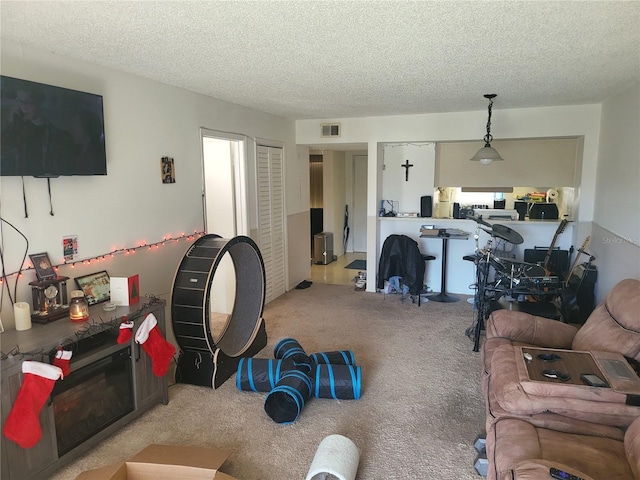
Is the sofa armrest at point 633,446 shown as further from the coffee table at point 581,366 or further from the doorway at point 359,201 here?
the doorway at point 359,201

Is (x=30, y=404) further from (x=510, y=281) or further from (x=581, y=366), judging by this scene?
(x=510, y=281)

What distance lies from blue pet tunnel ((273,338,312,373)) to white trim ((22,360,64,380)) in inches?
61.7

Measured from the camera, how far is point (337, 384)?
3145mm

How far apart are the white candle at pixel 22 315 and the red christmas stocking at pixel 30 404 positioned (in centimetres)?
40

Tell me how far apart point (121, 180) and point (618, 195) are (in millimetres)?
4278

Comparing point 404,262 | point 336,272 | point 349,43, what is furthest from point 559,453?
point 336,272

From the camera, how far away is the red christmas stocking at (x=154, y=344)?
2805mm

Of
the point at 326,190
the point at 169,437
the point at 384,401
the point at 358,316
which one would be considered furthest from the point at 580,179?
the point at 169,437

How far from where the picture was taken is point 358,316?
503 centimetres

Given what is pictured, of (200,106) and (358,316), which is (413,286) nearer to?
(358,316)

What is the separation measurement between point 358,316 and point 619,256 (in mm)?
2567

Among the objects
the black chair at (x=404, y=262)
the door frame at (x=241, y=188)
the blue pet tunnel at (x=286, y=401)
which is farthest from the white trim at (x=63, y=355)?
the black chair at (x=404, y=262)

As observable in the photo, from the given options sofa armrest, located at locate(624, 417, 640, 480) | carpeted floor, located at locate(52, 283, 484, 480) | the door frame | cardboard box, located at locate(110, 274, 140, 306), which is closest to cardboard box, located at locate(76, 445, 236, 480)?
carpeted floor, located at locate(52, 283, 484, 480)

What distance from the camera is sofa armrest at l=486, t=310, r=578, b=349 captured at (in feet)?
9.85
